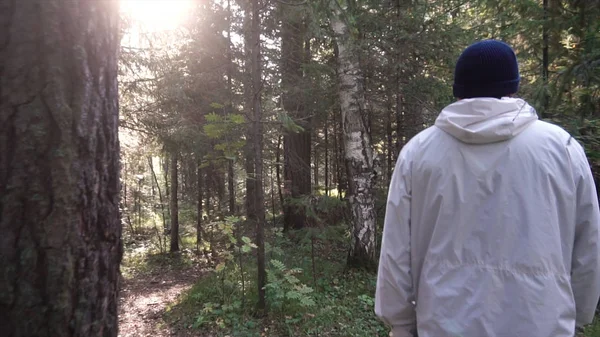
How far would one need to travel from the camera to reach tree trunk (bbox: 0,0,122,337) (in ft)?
4.16

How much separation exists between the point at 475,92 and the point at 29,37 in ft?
5.98

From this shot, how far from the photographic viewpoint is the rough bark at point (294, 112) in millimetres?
8678

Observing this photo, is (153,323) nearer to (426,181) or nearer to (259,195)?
(259,195)

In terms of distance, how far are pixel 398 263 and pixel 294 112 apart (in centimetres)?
714

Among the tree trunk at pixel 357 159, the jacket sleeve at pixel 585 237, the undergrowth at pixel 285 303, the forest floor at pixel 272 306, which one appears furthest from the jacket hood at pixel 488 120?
the tree trunk at pixel 357 159

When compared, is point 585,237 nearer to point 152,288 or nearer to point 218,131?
point 218,131

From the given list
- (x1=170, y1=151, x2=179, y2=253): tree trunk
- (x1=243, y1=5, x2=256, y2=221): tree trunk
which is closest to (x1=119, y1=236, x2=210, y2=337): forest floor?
(x1=170, y1=151, x2=179, y2=253): tree trunk

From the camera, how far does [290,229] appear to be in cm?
1048

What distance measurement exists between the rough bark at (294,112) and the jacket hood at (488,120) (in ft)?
20.4

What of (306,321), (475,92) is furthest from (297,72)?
(475,92)

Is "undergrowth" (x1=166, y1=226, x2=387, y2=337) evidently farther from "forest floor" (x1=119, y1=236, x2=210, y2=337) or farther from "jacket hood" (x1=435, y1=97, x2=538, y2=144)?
"jacket hood" (x1=435, y1=97, x2=538, y2=144)

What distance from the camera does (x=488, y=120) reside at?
152 cm

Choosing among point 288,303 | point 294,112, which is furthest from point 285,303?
point 294,112

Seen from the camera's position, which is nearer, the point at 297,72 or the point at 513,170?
the point at 513,170
